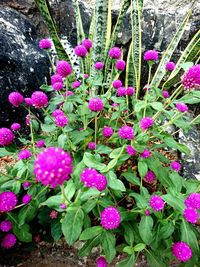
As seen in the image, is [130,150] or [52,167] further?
[130,150]

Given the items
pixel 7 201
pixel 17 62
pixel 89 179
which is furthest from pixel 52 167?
pixel 17 62

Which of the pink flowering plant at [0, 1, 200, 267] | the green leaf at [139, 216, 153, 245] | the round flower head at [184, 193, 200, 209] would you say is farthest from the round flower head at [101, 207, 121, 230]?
the round flower head at [184, 193, 200, 209]

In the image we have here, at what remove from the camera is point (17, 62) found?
1.60m

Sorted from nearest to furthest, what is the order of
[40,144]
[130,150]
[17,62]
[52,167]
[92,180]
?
[52,167], [92,180], [130,150], [40,144], [17,62]

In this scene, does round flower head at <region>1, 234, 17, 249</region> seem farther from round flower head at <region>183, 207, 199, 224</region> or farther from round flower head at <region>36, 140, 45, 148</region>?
round flower head at <region>183, 207, 199, 224</region>

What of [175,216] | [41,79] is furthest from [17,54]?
[175,216]

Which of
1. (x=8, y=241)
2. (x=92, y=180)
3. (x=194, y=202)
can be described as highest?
(x=92, y=180)

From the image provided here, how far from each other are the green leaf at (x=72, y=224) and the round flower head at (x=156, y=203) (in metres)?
0.20

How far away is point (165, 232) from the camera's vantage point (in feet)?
3.08

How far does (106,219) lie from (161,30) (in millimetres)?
1488

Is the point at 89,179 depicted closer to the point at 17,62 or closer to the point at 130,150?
the point at 130,150

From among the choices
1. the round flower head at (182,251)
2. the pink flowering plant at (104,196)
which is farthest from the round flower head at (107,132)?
the round flower head at (182,251)

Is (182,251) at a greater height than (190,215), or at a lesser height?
lesser

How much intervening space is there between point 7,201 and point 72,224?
0.22 metres
